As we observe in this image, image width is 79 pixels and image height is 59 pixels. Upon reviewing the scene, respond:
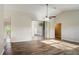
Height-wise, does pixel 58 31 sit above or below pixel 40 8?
below

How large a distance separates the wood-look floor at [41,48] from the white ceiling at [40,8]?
1.80 ft

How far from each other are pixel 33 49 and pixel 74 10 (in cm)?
99

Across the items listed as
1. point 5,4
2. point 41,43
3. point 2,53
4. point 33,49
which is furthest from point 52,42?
point 5,4

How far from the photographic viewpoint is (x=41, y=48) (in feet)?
6.33

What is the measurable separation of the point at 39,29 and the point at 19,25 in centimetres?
38

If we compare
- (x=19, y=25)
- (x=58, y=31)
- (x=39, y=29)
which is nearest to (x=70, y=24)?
(x=58, y=31)

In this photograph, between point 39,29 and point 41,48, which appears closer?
point 41,48

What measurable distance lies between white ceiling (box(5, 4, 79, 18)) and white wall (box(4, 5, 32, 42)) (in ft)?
0.23

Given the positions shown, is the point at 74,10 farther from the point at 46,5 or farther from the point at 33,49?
the point at 33,49

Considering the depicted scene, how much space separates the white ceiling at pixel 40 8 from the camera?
192cm

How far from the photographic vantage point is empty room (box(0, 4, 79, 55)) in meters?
1.91

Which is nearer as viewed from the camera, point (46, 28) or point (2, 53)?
point (2, 53)

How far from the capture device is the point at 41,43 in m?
1.98

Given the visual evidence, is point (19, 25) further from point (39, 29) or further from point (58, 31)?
point (58, 31)
